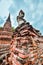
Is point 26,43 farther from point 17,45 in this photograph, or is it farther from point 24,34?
point 24,34

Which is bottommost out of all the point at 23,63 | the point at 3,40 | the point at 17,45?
the point at 23,63

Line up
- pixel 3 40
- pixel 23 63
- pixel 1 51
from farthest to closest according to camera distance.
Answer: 1. pixel 3 40
2. pixel 1 51
3. pixel 23 63

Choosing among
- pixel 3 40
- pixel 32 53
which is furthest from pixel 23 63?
pixel 3 40

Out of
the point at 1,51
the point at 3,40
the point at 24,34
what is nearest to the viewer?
the point at 1,51

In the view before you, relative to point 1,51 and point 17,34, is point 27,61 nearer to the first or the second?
point 1,51

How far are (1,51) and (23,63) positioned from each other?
2.26 meters

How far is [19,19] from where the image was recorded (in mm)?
9008

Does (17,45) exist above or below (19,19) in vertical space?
below

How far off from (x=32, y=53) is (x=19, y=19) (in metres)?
4.58

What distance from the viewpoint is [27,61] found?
4.32m

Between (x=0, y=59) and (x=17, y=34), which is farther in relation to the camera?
(x=17, y=34)

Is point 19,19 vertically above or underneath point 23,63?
above

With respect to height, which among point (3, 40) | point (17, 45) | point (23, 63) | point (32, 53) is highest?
point (3, 40)

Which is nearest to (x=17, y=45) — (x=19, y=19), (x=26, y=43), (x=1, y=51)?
(x=26, y=43)
